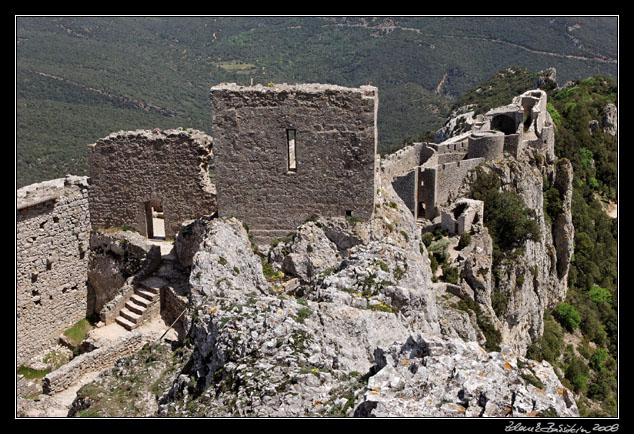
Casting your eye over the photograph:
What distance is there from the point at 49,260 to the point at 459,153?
17788 millimetres

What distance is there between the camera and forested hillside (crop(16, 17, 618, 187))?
43.9m

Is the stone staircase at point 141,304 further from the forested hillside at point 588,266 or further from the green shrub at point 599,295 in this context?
the green shrub at point 599,295

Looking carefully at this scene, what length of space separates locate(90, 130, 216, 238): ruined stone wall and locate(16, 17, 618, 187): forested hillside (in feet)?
69.1

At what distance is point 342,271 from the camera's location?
982 centimetres

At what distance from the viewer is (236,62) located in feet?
215

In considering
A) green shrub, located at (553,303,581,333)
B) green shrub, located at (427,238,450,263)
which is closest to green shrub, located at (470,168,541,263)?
green shrub, located at (427,238,450,263)

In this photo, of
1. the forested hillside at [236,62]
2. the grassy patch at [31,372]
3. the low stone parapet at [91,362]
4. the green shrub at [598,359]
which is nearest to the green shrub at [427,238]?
the low stone parapet at [91,362]

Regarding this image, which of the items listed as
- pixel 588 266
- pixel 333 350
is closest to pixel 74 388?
pixel 333 350

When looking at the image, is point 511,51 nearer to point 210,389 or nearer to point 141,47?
point 141,47

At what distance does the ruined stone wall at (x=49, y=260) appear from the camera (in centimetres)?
1312

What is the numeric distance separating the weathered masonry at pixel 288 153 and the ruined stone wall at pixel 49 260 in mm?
3331

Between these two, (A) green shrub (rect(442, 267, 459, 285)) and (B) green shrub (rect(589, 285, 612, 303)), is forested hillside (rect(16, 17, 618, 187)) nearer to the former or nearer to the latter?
(B) green shrub (rect(589, 285, 612, 303))

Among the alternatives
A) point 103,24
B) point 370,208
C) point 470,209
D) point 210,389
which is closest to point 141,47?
point 103,24

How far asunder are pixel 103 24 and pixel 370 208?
58342 millimetres
